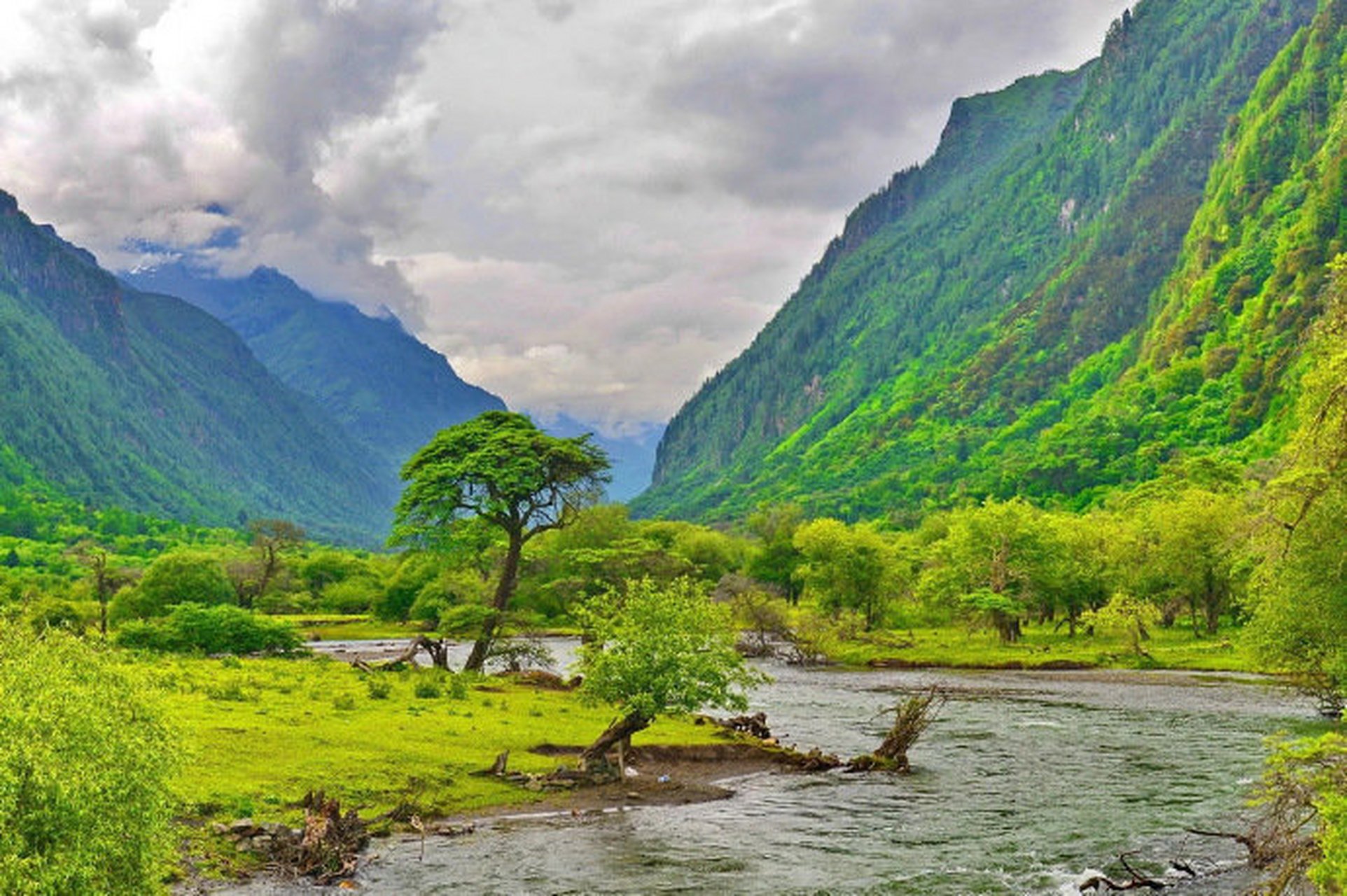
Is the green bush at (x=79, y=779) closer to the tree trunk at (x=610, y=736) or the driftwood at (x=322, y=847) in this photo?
the driftwood at (x=322, y=847)

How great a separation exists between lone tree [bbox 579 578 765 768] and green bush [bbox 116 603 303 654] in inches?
1827

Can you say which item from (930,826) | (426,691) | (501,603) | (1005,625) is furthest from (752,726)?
(1005,625)

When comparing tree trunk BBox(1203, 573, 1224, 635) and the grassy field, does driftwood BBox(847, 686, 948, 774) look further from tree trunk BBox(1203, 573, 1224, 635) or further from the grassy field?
tree trunk BBox(1203, 573, 1224, 635)

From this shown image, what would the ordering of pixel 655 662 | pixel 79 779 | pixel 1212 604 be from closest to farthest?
pixel 79 779 → pixel 655 662 → pixel 1212 604

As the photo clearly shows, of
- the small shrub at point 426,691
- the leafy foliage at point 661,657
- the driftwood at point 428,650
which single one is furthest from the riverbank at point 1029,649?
the leafy foliage at point 661,657

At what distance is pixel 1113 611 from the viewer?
10462cm

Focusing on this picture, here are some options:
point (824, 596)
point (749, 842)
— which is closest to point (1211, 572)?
point (824, 596)

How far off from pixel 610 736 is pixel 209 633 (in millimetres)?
49694

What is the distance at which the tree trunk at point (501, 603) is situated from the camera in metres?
74.4

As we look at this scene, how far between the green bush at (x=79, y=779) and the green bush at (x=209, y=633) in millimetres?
63195

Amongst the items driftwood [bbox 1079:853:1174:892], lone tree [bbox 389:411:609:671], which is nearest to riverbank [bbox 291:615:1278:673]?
lone tree [bbox 389:411:609:671]

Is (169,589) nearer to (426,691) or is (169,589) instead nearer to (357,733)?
(426,691)

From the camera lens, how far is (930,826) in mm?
40156

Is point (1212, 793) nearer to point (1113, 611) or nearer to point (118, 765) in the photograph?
point (118, 765)
